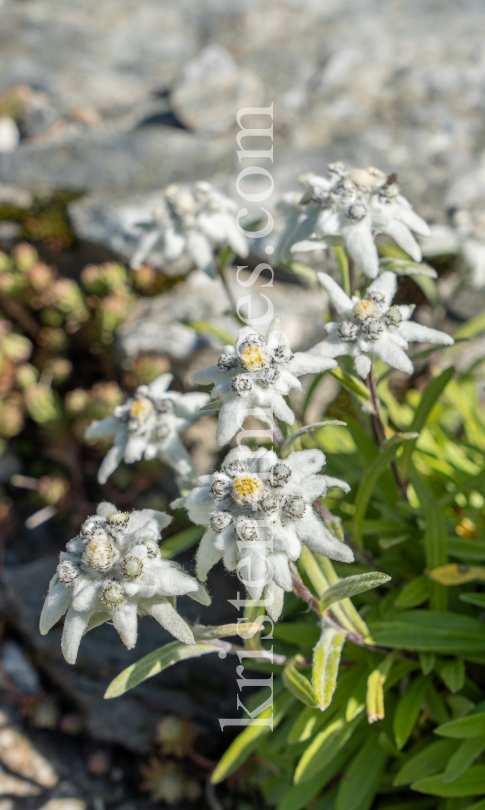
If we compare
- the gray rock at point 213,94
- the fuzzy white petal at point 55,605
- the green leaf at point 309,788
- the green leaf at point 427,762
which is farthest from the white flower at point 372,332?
the gray rock at point 213,94

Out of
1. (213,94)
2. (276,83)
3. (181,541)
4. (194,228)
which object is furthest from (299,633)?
(276,83)

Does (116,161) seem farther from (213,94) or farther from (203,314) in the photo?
(203,314)

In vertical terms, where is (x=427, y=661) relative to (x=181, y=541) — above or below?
below

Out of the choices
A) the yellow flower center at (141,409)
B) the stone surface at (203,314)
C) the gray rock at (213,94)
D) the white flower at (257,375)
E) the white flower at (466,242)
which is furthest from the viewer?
the gray rock at (213,94)

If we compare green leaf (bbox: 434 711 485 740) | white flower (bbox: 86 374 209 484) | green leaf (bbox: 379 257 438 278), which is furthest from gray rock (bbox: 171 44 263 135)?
green leaf (bbox: 434 711 485 740)

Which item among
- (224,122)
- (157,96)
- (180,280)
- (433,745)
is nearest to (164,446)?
(433,745)

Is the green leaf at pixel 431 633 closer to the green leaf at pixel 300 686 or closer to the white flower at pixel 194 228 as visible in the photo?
the green leaf at pixel 300 686
